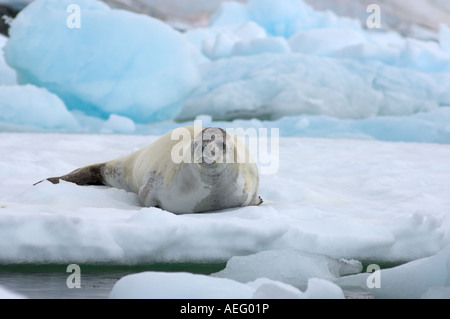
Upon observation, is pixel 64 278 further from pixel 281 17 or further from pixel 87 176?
pixel 281 17

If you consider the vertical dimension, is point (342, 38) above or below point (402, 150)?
above

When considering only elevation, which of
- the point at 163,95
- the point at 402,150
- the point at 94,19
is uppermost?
the point at 94,19

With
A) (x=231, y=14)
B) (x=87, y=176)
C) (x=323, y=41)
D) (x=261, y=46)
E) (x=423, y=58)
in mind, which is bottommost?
(x=87, y=176)

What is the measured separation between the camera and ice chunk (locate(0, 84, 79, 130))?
7570 mm

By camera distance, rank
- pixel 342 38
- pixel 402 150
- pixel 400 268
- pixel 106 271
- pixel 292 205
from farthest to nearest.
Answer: pixel 342 38, pixel 402 150, pixel 292 205, pixel 106 271, pixel 400 268

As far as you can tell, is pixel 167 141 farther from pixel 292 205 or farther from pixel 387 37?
pixel 387 37

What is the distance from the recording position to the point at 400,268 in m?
1.85

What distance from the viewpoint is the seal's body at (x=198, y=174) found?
2.44 metres

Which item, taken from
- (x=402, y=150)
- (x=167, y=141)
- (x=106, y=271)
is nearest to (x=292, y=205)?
(x=167, y=141)

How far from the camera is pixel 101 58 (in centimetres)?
848

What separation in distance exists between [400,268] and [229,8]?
13.0m

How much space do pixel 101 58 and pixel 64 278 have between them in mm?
6964

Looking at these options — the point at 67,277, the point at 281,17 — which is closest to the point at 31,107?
the point at 67,277

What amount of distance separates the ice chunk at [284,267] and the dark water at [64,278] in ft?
0.44
